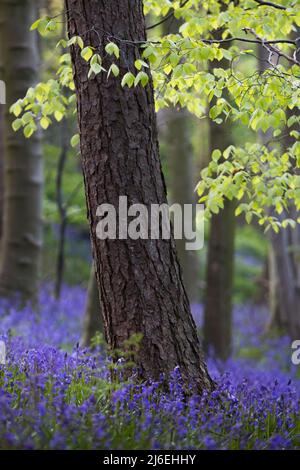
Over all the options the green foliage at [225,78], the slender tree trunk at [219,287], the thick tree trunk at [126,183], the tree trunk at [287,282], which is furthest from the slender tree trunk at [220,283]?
the thick tree trunk at [126,183]

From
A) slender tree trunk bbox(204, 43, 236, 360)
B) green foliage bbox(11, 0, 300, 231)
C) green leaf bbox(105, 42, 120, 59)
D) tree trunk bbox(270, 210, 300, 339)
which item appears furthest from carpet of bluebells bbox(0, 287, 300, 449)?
tree trunk bbox(270, 210, 300, 339)

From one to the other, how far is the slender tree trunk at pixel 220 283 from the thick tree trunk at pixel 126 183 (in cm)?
596

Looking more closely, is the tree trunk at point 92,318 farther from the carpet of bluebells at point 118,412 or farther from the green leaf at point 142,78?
the green leaf at point 142,78

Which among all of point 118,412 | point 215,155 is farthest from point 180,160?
point 118,412

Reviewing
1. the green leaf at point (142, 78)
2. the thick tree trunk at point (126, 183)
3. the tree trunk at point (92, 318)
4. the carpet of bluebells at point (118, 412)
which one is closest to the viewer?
the carpet of bluebells at point (118, 412)

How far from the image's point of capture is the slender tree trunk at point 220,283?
35.5 feet

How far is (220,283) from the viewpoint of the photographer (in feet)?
36.3

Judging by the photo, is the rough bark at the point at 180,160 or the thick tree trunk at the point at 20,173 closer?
the thick tree trunk at the point at 20,173

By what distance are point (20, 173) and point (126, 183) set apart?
242 inches

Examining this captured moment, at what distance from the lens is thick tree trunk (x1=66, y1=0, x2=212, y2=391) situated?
478 cm

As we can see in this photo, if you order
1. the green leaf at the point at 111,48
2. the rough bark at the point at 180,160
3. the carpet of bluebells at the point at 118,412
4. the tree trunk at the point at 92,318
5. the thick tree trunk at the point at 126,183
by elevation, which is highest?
the rough bark at the point at 180,160

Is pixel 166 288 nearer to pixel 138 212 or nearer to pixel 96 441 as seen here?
pixel 138 212

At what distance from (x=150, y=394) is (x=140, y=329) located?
0.53m

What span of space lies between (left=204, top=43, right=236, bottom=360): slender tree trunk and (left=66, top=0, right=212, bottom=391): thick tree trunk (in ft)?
19.5
